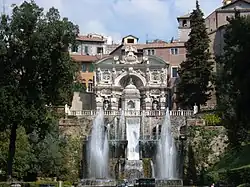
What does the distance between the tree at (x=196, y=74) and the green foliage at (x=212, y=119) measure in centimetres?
668

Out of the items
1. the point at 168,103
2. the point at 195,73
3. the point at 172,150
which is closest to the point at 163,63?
the point at 168,103

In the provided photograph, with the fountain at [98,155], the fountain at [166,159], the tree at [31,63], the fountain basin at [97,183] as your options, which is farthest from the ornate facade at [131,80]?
the tree at [31,63]

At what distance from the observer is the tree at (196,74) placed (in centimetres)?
6412

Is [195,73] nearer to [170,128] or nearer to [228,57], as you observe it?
[170,128]

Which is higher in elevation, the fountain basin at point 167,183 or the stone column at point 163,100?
the stone column at point 163,100

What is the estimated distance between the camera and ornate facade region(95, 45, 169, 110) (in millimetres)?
74438

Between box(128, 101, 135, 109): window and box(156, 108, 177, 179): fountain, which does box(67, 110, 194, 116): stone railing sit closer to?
box(156, 108, 177, 179): fountain

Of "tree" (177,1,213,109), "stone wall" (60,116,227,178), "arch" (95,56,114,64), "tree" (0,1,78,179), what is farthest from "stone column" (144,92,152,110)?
"tree" (0,1,78,179)

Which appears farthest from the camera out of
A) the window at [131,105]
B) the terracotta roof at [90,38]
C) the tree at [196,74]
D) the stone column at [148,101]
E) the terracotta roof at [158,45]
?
the terracotta roof at [90,38]

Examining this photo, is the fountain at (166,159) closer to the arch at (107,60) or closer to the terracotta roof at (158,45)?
the arch at (107,60)

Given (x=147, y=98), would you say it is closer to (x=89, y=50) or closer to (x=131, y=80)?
(x=131, y=80)

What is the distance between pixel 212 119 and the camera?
56.6 m

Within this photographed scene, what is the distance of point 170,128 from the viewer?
5972 cm

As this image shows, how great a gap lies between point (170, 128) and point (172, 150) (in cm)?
512
